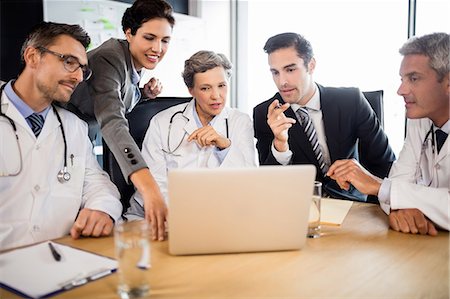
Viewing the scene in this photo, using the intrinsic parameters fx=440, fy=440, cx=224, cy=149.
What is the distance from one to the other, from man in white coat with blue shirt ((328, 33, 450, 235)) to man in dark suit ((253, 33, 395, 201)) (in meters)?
0.55

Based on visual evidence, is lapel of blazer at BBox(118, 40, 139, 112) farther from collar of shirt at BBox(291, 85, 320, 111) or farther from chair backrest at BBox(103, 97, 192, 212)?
collar of shirt at BBox(291, 85, 320, 111)

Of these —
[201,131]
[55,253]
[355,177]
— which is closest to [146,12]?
[201,131]

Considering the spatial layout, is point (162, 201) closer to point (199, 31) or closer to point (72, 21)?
point (72, 21)

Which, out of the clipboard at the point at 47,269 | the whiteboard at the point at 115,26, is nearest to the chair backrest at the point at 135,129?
the whiteboard at the point at 115,26

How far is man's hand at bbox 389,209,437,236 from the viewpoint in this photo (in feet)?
4.31

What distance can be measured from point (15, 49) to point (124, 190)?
1.58 meters

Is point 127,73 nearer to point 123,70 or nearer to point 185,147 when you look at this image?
point 123,70

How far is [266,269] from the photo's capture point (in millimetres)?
1036

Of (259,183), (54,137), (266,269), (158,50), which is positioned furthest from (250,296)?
(158,50)

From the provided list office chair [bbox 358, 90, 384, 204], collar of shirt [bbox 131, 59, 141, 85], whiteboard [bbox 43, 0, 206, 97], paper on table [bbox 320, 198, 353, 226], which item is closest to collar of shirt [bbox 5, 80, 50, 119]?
collar of shirt [bbox 131, 59, 141, 85]

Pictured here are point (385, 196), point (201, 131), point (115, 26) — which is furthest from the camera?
point (115, 26)

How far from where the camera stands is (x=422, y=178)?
175 centimetres

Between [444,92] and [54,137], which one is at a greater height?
[444,92]

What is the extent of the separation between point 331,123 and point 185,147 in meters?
0.80
